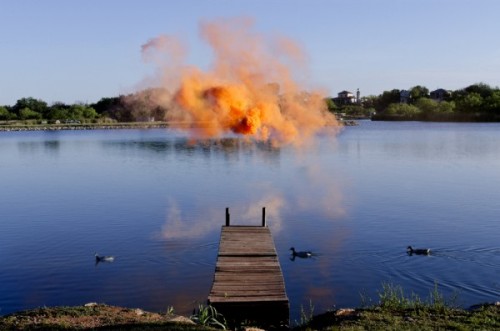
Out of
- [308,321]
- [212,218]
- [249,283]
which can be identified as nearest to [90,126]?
[212,218]

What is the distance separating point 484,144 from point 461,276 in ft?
245

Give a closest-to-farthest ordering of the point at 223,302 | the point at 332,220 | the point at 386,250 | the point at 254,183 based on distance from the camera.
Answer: the point at 223,302
the point at 386,250
the point at 332,220
the point at 254,183

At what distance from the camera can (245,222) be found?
3562 cm

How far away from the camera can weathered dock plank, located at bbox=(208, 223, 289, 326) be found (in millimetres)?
18016

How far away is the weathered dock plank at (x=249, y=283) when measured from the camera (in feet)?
59.1

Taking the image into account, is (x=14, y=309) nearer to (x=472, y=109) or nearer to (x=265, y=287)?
(x=265, y=287)

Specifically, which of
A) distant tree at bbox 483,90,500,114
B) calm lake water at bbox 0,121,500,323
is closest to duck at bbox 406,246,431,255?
calm lake water at bbox 0,121,500,323

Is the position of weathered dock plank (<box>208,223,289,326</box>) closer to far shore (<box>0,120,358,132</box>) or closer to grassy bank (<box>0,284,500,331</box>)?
grassy bank (<box>0,284,500,331</box>)

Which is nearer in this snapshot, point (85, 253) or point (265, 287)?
point (265, 287)

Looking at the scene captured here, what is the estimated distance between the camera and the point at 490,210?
126ft

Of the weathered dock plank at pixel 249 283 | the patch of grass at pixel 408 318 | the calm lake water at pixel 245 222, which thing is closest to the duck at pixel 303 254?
the calm lake water at pixel 245 222

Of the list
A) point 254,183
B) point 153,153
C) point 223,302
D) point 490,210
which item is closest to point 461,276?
point 223,302

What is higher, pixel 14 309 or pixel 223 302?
pixel 223 302

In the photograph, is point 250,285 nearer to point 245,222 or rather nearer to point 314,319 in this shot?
point 314,319
